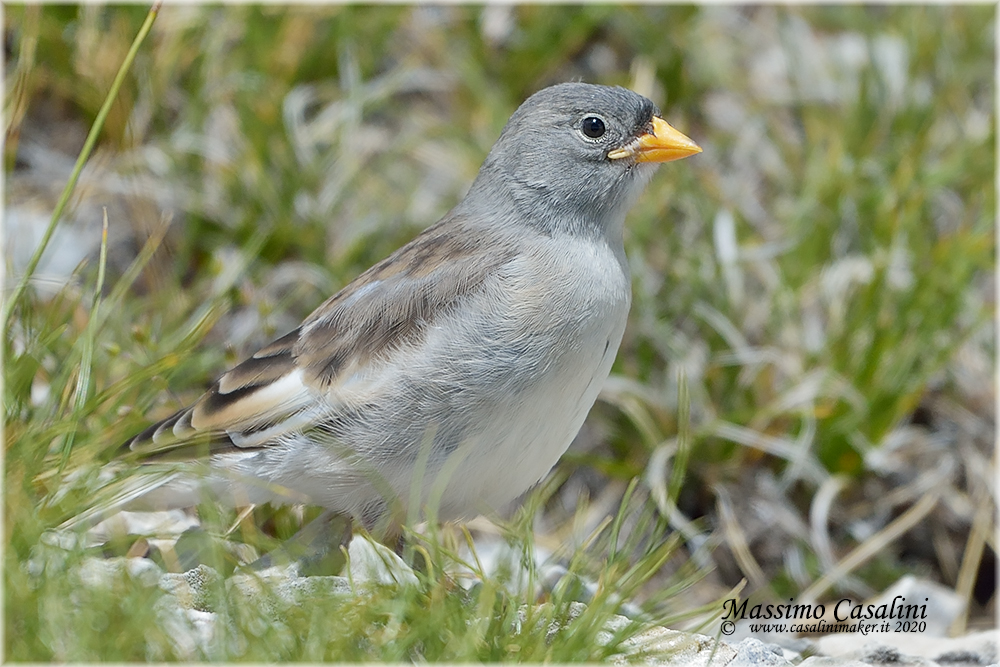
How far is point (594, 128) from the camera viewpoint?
314 centimetres

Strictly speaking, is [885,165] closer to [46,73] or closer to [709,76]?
[709,76]

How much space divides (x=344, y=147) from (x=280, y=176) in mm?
367

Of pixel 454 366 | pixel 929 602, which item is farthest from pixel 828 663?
pixel 929 602

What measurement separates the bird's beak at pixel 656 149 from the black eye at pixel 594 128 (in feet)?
0.24

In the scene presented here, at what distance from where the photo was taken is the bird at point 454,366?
8.81ft

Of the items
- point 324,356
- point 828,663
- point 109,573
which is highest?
point 324,356

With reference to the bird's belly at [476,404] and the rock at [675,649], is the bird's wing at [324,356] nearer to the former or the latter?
the bird's belly at [476,404]

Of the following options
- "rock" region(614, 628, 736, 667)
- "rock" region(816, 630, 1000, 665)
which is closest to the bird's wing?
"rock" region(614, 628, 736, 667)

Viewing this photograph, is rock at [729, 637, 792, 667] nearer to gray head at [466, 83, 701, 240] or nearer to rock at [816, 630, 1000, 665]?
rock at [816, 630, 1000, 665]

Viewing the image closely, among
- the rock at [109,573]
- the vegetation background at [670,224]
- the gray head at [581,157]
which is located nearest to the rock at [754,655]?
the vegetation background at [670,224]

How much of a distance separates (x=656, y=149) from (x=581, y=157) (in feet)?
0.72

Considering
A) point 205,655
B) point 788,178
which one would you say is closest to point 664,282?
point 788,178

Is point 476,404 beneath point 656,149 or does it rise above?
beneath

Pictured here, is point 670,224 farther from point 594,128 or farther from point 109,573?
point 109,573
